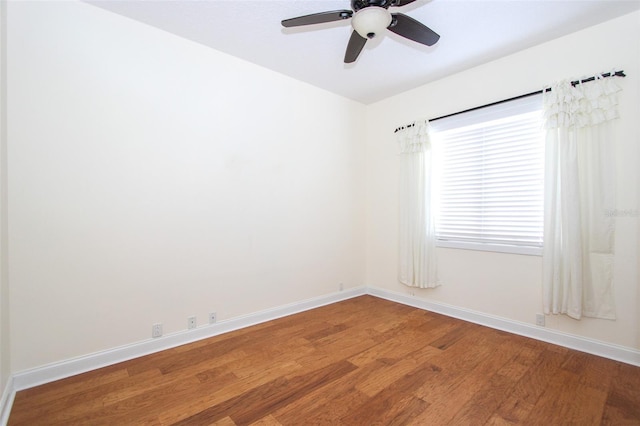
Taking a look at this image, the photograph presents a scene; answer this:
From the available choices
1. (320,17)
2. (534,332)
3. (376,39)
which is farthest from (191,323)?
(534,332)

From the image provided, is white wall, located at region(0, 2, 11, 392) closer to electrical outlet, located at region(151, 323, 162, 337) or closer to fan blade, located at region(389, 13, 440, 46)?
electrical outlet, located at region(151, 323, 162, 337)

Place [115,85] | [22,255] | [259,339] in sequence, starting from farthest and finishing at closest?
[259,339]
[115,85]
[22,255]

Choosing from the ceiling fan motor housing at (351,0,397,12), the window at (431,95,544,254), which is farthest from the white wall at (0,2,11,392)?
the window at (431,95,544,254)

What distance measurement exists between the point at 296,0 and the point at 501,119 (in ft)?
7.83

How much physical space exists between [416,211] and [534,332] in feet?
5.66

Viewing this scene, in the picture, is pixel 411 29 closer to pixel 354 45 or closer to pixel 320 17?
pixel 354 45

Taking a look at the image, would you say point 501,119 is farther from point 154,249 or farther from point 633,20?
point 154,249

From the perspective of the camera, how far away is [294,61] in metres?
3.08

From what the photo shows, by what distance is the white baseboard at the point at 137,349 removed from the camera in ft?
6.65

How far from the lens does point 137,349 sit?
95.2 inches

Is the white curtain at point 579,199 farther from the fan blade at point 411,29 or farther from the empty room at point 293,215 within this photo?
the fan blade at point 411,29

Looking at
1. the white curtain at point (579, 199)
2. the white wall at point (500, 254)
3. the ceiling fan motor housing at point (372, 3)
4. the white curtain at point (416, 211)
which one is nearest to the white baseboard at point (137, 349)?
the white curtain at point (416, 211)

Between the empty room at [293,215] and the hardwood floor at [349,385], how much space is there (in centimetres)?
2

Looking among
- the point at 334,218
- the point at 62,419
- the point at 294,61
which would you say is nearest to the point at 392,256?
the point at 334,218
